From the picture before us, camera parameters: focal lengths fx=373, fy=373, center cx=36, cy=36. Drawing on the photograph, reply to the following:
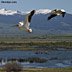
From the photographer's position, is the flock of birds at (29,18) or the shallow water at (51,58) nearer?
the flock of birds at (29,18)

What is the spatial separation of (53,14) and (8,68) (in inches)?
1631

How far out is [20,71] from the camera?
171 ft

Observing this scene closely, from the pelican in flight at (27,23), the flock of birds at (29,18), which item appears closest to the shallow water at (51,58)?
the flock of birds at (29,18)

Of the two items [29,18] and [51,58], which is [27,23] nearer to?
[29,18]

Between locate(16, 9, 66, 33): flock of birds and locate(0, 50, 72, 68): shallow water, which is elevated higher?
locate(16, 9, 66, 33): flock of birds

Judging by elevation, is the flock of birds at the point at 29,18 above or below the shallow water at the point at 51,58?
above

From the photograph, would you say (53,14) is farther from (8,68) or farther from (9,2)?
(8,68)

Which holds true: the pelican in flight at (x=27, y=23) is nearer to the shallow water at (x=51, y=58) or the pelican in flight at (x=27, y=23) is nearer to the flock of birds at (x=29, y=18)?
the flock of birds at (x=29, y=18)

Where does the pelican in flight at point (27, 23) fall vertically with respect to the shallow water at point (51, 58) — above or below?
above

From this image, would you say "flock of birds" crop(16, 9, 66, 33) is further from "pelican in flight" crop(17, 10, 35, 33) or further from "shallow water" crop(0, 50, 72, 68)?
"shallow water" crop(0, 50, 72, 68)

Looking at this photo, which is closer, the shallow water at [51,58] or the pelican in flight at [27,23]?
the pelican in flight at [27,23]

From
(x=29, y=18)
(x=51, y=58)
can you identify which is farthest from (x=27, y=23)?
(x=51, y=58)

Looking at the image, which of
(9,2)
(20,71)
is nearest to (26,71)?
(20,71)

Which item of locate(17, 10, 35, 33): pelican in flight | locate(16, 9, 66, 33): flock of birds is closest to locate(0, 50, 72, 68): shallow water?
locate(16, 9, 66, 33): flock of birds
